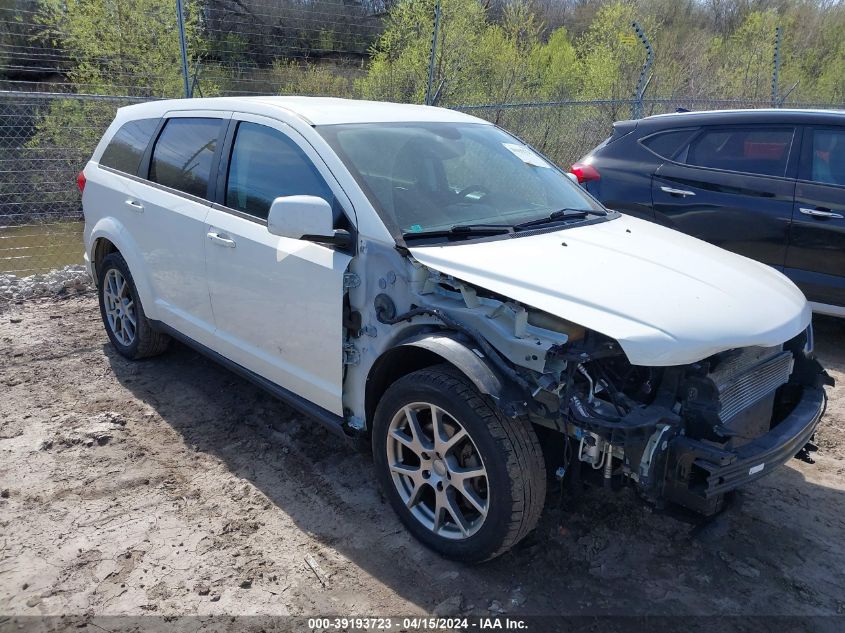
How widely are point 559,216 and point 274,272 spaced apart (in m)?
1.52

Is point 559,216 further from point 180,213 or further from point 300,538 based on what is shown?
point 180,213

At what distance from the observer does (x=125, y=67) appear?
439 inches

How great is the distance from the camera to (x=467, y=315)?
277cm

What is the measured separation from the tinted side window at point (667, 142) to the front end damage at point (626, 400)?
3374mm

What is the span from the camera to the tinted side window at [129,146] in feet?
15.3

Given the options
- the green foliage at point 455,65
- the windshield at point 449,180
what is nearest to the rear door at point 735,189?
the windshield at point 449,180

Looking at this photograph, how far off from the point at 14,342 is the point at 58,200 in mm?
4505

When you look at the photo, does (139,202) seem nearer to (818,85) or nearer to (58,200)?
(58,200)

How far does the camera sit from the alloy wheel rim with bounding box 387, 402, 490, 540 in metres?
2.76

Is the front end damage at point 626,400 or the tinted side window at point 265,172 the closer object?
the front end damage at point 626,400

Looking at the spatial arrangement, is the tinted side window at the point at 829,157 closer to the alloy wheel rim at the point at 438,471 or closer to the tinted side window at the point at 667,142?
the tinted side window at the point at 667,142

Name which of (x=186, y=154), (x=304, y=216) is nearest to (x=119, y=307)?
(x=186, y=154)

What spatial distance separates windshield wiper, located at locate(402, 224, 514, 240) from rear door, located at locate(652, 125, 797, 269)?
310 centimetres

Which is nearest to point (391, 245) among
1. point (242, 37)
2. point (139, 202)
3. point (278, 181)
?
point (278, 181)
